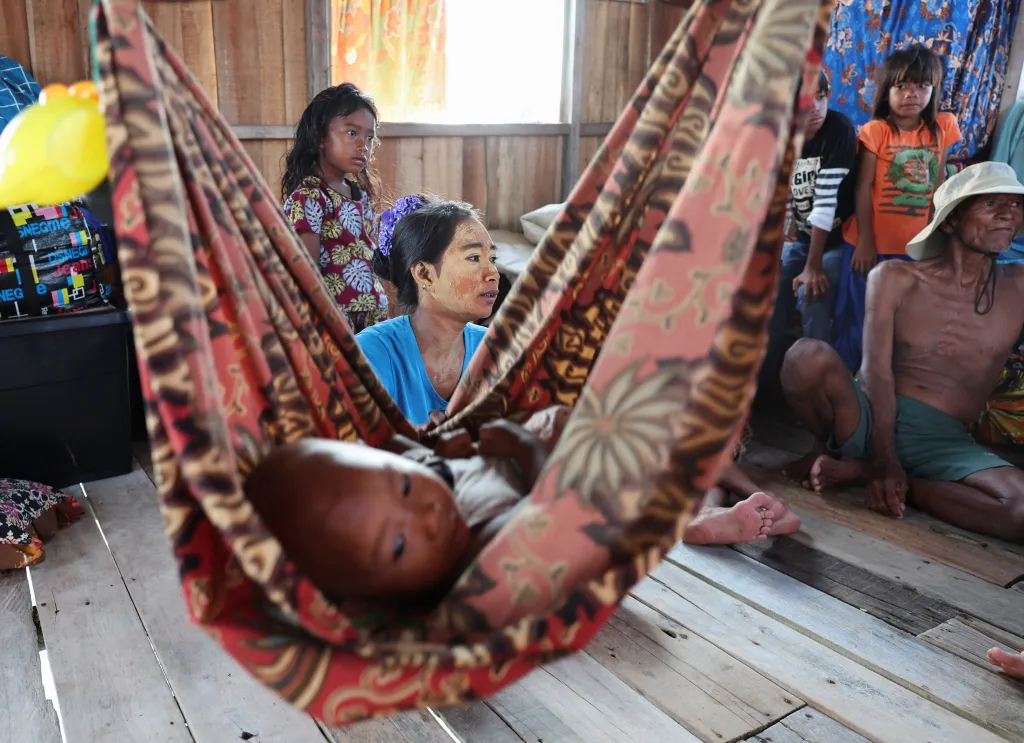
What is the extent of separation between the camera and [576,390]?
112cm

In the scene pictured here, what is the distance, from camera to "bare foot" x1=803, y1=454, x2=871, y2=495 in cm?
247

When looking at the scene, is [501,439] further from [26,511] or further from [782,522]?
[26,511]

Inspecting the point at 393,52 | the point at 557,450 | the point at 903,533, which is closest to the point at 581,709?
the point at 557,450

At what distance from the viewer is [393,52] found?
3.46 metres

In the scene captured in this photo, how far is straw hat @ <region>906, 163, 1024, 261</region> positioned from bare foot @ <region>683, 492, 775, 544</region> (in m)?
0.95

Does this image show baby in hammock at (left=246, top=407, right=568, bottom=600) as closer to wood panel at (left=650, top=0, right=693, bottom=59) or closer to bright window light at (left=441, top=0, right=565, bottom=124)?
bright window light at (left=441, top=0, right=565, bottom=124)

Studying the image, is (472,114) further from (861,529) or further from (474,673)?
(474,673)

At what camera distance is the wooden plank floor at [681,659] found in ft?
4.69

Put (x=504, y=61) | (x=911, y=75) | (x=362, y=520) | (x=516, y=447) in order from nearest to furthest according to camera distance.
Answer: (x=362, y=520) → (x=516, y=447) → (x=911, y=75) → (x=504, y=61)

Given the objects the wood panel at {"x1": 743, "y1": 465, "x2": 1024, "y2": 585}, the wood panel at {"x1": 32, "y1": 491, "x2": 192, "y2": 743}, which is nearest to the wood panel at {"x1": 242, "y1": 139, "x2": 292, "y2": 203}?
the wood panel at {"x1": 32, "y1": 491, "x2": 192, "y2": 743}

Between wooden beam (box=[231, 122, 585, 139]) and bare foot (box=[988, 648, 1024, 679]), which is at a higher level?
wooden beam (box=[231, 122, 585, 139])

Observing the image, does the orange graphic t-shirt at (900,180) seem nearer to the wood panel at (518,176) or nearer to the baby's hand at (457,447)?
the wood panel at (518,176)

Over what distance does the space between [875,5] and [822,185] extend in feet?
3.55

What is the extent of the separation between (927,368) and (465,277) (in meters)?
1.55
